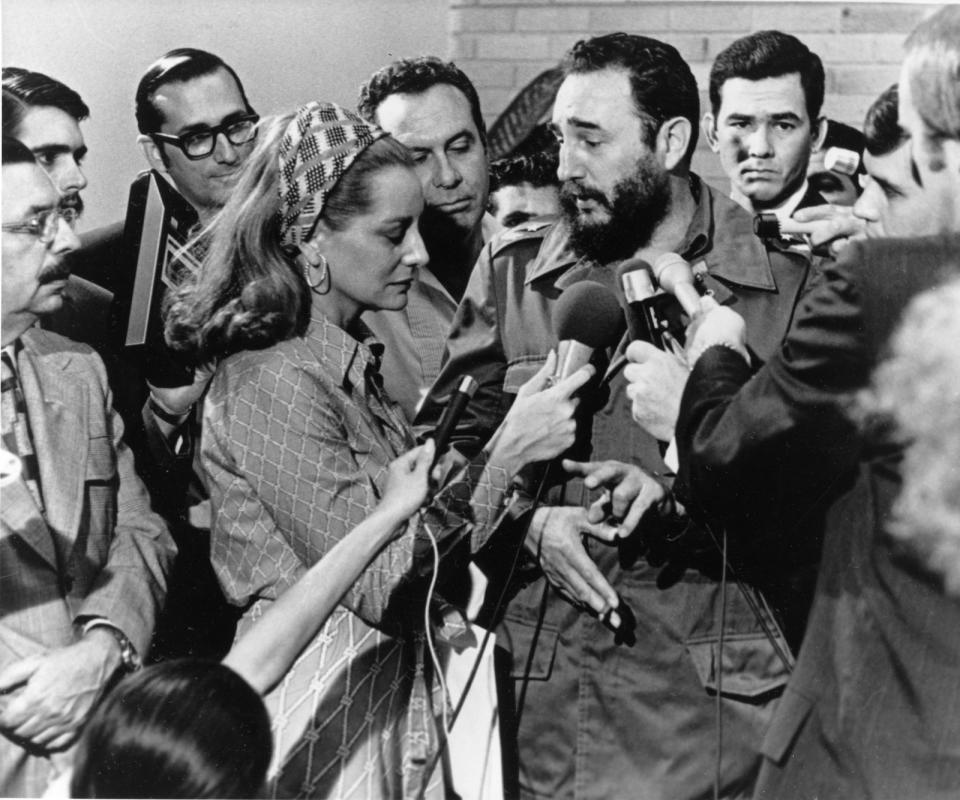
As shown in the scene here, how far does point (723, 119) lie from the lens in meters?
2.14

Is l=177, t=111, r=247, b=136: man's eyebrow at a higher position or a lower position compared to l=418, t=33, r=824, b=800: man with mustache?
higher

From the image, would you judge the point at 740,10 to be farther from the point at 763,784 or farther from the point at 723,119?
the point at 763,784

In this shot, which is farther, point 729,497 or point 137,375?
point 137,375

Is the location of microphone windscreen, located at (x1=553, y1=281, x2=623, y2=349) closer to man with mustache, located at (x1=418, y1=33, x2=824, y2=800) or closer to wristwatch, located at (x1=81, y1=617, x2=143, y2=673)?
man with mustache, located at (x1=418, y1=33, x2=824, y2=800)

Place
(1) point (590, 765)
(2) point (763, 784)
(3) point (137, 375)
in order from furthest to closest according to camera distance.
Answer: (3) point (137, 375)
(1) point (590, 765)
(2) point (763, 784)

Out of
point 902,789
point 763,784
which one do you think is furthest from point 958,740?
point 763,784

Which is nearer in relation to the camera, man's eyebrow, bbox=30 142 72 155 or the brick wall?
the brick wall

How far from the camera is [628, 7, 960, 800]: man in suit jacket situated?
1.72 meters

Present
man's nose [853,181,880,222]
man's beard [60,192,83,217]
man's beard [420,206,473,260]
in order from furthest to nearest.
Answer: man's beard [420,206,473,260]
man's beard [60,192,83,217]
man's nose [853,181,880,222]

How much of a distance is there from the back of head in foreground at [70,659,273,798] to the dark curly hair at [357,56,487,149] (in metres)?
1.11

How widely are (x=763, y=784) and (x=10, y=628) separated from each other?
4.29 feet

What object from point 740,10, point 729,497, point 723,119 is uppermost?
point 740,10

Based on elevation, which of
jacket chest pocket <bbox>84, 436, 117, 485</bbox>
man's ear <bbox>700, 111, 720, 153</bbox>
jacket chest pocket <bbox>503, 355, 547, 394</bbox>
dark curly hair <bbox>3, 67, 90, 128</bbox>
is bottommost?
jacket chest pocket <bbox>84, 436, 117, 485</bbox>

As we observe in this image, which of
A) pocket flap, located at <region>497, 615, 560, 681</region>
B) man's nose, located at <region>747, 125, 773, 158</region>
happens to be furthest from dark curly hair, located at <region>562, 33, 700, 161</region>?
pocket flap, located at <region>497, 615, 560, 681</region>
